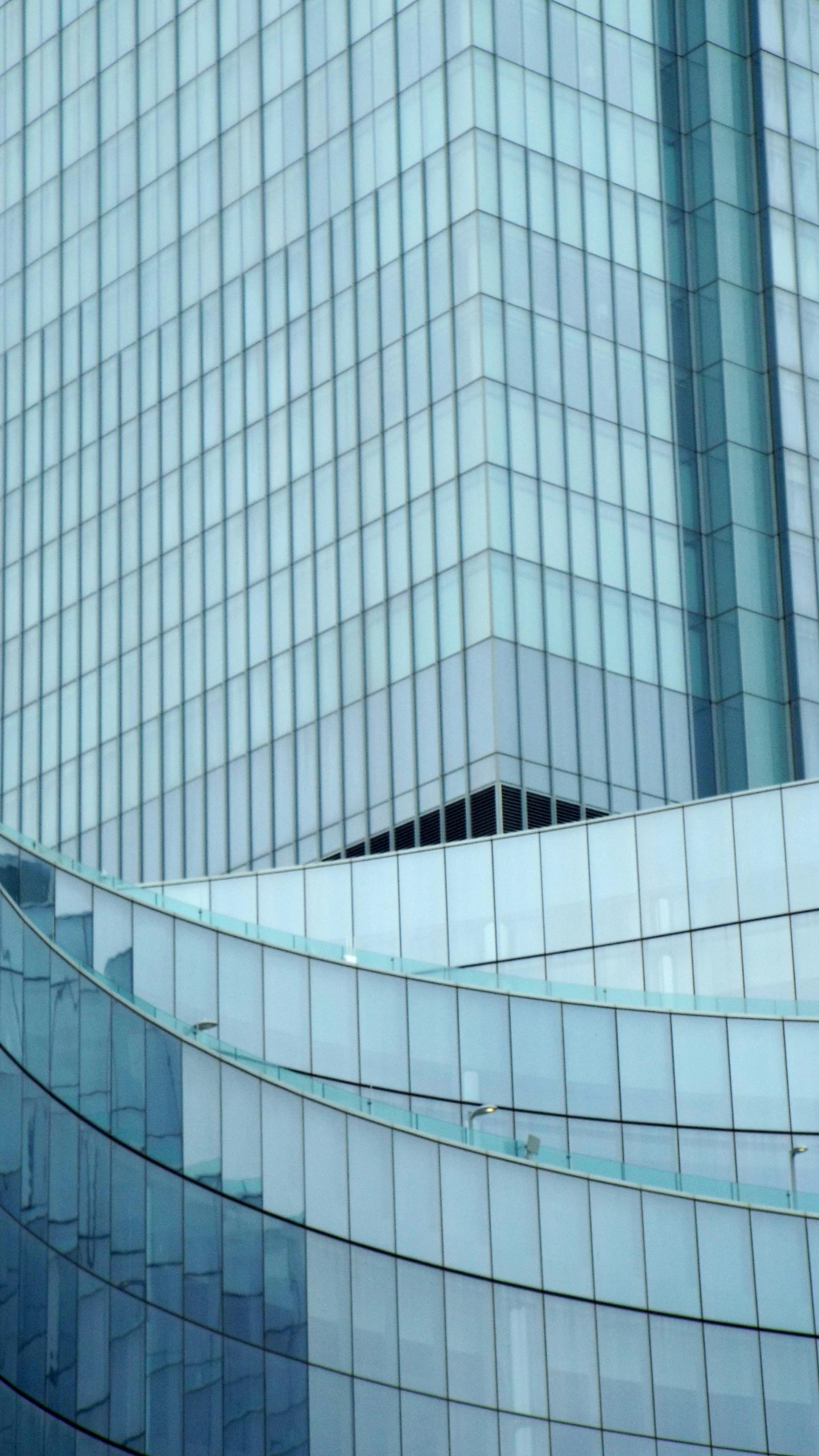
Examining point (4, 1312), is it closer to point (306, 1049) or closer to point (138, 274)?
point (306, 1049)

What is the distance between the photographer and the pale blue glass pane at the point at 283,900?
6774 centimetres

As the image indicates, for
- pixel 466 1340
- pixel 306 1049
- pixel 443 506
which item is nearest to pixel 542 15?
pixel 443 506

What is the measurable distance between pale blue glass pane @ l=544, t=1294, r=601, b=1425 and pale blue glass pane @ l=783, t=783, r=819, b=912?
507 inches

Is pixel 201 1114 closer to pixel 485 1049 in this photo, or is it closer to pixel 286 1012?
pixel 286 1012

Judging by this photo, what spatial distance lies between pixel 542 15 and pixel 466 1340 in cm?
4072

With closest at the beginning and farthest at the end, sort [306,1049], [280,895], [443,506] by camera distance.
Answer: [306,1049] → [280,895] → [443,506]

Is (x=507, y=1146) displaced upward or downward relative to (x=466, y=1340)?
upward

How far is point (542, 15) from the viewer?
256ft

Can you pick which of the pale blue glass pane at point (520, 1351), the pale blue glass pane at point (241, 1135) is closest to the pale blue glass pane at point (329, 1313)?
the pale blue glass pane at point (241, 1135)

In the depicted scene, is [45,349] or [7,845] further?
[45,349]

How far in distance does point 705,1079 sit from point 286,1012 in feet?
28.7

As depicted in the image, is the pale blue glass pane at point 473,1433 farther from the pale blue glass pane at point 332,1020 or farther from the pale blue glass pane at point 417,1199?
the pale blue glass pane at point 332,1020

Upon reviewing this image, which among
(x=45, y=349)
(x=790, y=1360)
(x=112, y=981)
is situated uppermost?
(x=45, y=349)

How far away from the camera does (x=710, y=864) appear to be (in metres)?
62.9
